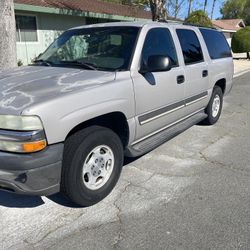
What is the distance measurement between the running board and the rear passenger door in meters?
0.20

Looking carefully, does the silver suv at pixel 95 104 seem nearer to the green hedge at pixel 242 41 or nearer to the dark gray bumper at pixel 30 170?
the dark gray bumper at pixel 30 170

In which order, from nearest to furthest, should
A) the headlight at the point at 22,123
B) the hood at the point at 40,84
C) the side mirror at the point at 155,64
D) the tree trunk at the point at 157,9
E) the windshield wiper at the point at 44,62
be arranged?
the headlight at the point at 22,123
the hood at the point at 40,84
the side mirror at the point at 155,64
the windshield wiper at the point at 44,62
the tree trunk at the point at 157,9

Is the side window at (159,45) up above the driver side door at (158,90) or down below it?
above

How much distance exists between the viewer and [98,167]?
145 inches

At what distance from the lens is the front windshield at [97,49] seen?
4.15 meters

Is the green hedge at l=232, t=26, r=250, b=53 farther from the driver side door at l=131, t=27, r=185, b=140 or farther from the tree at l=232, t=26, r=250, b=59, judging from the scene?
the driver side door at l=131, t=27, r=185, b=140

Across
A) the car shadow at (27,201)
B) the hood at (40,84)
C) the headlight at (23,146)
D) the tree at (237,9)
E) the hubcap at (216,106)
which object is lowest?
the car shadow at (27,201)

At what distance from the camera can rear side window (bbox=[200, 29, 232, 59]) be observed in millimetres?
6156

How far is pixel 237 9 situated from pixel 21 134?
88.1 metres

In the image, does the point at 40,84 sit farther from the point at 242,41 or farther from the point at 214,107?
the point at 242,41

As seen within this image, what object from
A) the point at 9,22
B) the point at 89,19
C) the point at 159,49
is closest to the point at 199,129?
the point at 159,49

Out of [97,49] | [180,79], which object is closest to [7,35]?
[97,49]

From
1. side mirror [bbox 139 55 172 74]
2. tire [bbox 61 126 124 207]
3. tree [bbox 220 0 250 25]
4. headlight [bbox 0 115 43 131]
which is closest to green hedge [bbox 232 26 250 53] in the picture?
side mirror [bbox 139 55 172 74]

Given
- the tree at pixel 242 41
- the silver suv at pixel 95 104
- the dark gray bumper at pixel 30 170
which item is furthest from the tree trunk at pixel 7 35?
the tree at pixel 242 41
